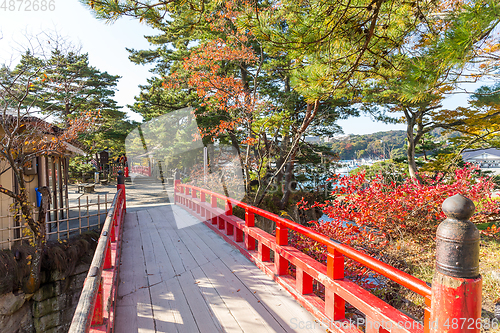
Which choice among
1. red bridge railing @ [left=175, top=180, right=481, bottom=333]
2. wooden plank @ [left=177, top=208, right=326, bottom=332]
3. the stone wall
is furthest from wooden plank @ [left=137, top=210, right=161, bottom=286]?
the stone wall

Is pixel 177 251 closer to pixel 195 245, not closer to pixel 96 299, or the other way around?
pixel 195 245

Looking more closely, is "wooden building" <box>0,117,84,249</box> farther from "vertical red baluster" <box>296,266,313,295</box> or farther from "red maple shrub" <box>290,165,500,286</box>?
"red maple shrub" <box>290,165,500,286</box>

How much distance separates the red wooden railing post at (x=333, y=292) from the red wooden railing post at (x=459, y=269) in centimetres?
99

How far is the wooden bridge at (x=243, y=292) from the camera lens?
152 cm

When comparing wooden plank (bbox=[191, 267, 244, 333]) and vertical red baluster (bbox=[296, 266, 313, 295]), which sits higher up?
vertical red baluster (bbox=[296, 266, 313, 295])

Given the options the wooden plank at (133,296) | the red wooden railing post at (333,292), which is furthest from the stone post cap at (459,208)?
the wooden plank at (133,296)

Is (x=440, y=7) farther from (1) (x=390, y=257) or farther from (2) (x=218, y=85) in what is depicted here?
(2) (x=218, y=85)

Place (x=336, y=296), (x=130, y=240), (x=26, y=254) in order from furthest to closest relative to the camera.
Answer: (x=26, y=254)
(x=130, y=240)
(x=336, y=296)

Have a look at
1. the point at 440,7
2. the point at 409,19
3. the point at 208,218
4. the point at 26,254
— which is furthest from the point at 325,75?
the point at 26,254

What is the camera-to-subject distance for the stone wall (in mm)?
5082

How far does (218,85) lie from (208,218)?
4661mm

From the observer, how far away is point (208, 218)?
5.98m

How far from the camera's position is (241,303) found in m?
2.71

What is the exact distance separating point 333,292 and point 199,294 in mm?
1463
